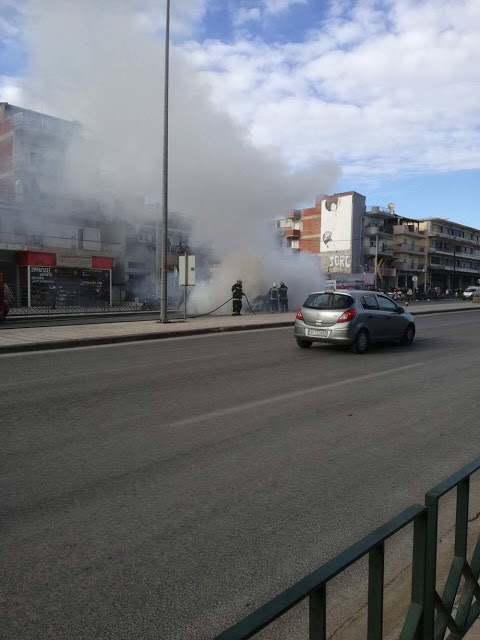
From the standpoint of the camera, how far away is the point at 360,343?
10945mm

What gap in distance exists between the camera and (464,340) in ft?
45.4

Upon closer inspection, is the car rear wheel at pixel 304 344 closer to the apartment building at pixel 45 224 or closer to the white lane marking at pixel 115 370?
the white lane marking at pixel 115 370

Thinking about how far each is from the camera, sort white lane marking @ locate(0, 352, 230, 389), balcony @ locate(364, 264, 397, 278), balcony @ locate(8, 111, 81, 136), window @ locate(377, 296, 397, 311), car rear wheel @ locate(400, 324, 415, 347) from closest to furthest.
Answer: white lane marking @ locate(0, 352, 230, 389)
window @ locate(377, 296, 397, 311)
car rear wheel @ locate(400, 324, 415, 347)
balcony @ locate(8, 111, 81, 136)
balcony @ locate(364, 264, 397, 278)

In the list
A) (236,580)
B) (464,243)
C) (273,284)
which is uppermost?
(464,243)

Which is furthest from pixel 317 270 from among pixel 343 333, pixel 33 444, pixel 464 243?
pixel 464 243

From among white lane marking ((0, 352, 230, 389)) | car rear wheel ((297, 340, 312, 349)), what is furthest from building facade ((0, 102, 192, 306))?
white lane marking ((0, 352, 230, 389))

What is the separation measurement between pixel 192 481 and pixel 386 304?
9155 mm

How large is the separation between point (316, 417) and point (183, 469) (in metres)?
2.11

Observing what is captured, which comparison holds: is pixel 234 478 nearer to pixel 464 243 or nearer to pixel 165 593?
pixel 165 593

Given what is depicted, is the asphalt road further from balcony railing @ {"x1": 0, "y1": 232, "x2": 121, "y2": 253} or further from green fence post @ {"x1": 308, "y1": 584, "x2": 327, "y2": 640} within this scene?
A: balcony railing @ {"x1": 0, "y1": 232, "x2": 121, "y2": 253}

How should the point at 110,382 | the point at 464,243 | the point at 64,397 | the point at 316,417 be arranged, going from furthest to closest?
the point at 464,243
the point at 110,382
the point at 64,397
the point at 316,417

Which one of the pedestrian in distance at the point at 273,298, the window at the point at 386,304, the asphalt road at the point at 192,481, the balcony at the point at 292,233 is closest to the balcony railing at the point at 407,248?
the balcony at the point at 292,233

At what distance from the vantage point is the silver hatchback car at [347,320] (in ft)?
35.3

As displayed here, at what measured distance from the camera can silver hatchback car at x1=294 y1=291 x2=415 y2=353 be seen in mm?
10750
